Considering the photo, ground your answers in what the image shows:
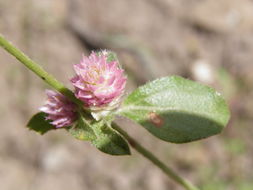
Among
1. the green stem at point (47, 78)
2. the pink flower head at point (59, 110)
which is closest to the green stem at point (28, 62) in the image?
the green stem at point (47, 78)

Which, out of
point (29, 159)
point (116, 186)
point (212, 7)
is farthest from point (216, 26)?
point (29, 159)

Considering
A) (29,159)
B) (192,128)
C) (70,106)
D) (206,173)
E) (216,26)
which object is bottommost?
(206,173)

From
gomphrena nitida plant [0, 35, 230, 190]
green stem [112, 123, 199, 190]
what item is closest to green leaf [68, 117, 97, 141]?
gomphrena nitida plant [0, 35, 230, 190]

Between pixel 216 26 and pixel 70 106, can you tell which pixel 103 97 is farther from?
pixel 216 26

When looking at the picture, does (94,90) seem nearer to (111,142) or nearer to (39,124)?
(111,142)

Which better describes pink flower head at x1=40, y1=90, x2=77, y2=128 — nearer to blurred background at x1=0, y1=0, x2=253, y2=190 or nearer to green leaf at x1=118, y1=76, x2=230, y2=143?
green leaf at x1=118, y1=76, x2=230, y2=143

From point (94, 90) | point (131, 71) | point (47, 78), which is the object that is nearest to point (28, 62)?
point (47, 78)

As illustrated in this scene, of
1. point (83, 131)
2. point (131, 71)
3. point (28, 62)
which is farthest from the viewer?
point (131, 71)
